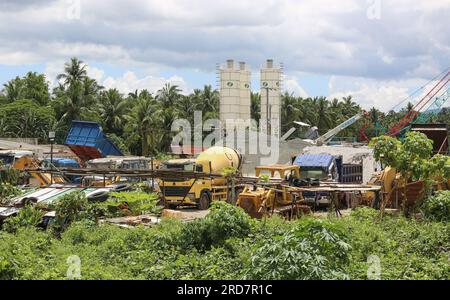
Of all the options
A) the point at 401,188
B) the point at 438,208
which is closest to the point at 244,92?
the point at 401,188

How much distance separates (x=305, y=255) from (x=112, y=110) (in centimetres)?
4613

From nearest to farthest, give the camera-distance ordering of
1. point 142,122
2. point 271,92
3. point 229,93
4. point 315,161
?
point 315,161 < point 142,122 < point 229,93 < point 271,92

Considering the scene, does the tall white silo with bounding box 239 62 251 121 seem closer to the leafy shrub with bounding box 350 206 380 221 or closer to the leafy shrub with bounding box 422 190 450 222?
the leafy shrub with bounding box 350 206 380 221

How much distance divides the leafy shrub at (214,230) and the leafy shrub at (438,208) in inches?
231

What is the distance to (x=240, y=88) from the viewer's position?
6044 cm

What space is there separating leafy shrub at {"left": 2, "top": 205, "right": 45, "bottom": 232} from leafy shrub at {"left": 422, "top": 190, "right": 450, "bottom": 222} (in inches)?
383

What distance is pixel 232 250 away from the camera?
38.1ft

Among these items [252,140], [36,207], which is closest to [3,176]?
[36,207]

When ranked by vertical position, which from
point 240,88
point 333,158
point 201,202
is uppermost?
point 240,88

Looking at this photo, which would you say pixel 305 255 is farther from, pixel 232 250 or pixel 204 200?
pixel 204 200

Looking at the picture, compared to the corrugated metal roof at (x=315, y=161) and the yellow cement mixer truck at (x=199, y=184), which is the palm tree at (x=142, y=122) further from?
the corrugated metal roof at (x=315, y=161)

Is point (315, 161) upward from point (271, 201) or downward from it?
upward

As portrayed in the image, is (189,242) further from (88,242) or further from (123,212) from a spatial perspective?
(123,212)

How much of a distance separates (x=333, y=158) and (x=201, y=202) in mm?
5464
